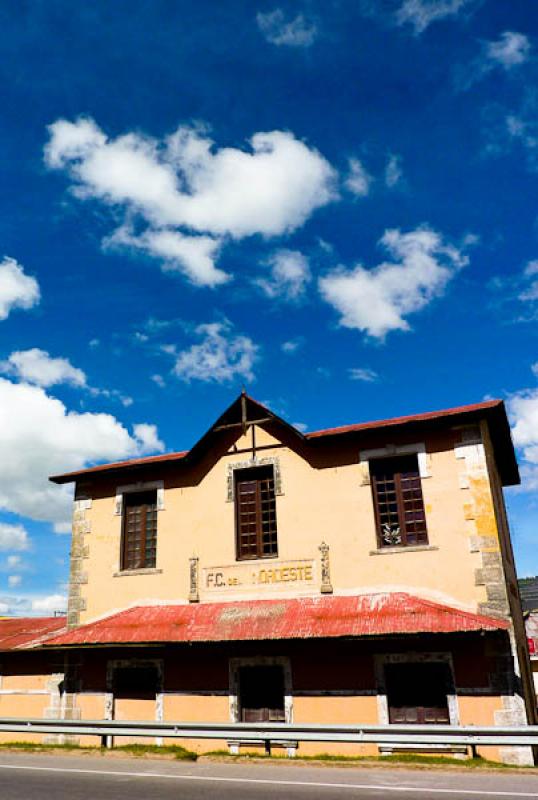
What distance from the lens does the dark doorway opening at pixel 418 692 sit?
41.8 ft

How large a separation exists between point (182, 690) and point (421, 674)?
5.69 meters

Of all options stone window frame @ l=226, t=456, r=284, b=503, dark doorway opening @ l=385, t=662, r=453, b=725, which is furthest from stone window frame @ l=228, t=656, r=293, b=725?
stone window frame @ l=226, t=456, r=284, b=503

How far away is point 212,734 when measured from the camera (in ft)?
39.5

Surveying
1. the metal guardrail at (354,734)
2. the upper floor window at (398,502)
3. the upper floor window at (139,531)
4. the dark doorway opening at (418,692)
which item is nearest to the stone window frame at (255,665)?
the metal guardrail at (354,734)

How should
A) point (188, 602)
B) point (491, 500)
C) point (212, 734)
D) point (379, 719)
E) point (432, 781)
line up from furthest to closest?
point (188, 602) → point (491, 500) → point (379, 719) → point (212, 734) → point (432, 781)

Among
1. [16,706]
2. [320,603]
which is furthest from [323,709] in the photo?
[16,706]

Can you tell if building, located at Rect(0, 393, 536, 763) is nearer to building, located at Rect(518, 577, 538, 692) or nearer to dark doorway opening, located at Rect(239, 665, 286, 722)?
dark doorway opening, located at Rect(239, 665, 286, 722)

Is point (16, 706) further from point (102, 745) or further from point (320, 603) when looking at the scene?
point (320, 603)

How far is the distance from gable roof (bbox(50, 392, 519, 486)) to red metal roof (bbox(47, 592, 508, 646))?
386 cm

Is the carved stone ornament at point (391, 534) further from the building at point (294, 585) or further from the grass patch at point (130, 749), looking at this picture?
the grass patch at point (130, 749)

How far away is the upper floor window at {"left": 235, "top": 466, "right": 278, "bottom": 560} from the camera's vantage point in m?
15.7

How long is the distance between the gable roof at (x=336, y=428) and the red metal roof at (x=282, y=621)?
386cm

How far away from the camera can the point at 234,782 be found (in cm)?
961

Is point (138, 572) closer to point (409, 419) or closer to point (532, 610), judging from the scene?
point (409, 419)
